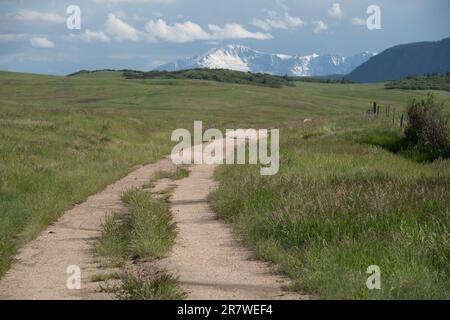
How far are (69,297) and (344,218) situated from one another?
461 cm

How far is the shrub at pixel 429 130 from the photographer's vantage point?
27.7 metres

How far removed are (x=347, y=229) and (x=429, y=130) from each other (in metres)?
19.2

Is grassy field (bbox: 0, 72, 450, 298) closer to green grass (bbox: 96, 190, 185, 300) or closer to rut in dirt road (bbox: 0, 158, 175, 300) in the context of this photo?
rut in dirt road (bbox: 0, 158, 175, 300)

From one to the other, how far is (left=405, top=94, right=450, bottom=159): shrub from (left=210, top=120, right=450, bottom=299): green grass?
40.5 feet

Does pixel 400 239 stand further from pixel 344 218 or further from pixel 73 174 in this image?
pixel 73 174

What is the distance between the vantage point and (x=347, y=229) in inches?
392

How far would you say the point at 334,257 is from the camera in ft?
28.3

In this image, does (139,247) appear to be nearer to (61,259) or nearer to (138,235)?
(138,235)

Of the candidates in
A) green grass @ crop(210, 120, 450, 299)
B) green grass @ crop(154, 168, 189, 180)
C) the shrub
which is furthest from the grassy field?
the shrub

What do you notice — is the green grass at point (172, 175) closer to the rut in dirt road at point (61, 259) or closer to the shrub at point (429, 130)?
the rut in dirt road at point (61, 259)

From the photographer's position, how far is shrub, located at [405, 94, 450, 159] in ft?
90.7

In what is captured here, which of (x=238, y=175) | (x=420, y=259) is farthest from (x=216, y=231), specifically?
(x=238, y=175)

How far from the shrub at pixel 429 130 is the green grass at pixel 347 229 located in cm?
1236
